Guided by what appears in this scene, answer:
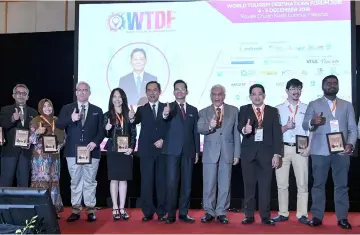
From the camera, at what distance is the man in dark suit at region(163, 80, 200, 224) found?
408 cm

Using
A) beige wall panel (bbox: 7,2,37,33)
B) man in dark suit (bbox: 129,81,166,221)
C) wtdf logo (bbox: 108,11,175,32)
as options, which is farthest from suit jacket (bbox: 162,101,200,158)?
beige wall panel (bbox: 7,2,37,33)

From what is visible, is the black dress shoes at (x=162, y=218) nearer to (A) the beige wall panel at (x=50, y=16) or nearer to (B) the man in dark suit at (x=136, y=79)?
(B) the man in dark suit at (x=136, y=79)

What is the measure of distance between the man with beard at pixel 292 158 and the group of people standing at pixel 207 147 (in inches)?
0.4

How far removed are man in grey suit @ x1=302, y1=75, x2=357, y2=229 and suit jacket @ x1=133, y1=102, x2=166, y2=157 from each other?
1.40m

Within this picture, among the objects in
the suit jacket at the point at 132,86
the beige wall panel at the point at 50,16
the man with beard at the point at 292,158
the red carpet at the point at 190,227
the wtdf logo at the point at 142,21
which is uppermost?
the beige wall panel at the point at 50,16

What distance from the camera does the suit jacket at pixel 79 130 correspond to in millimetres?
4148

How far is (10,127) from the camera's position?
14.9 ft

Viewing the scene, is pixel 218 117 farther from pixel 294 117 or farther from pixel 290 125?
pixel 294 117

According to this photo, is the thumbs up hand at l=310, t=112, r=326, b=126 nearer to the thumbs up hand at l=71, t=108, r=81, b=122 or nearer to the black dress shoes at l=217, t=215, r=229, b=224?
the black dress shoes at l=217, t=215, r=229, b=224

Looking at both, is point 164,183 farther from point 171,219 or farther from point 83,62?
point 83,62

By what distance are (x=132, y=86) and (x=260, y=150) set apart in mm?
1931

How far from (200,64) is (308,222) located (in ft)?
7.22

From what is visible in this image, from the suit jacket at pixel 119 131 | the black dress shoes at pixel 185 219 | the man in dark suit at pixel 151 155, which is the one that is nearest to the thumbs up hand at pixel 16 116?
the suit jacket at pixel 119 131

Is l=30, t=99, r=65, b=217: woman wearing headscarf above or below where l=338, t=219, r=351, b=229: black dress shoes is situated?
above
